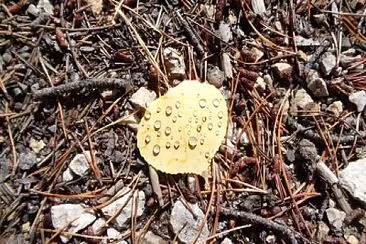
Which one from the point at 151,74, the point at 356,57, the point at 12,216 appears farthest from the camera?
the point at 356,57

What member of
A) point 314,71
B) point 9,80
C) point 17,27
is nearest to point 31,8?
point 17,27

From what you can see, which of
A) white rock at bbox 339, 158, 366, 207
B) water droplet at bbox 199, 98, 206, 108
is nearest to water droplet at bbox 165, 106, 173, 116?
water droplet at bbox 199, 98, 206, 108

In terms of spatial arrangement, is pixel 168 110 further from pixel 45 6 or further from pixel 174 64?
pixel 45 6

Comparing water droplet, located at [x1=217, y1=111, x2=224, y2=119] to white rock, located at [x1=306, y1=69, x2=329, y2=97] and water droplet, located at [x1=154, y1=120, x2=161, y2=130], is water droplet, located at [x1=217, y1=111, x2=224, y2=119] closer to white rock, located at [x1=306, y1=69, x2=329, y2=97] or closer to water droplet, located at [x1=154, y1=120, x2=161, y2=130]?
water droplet, located at [x1=154, y1=120, x2=161, y2=130]

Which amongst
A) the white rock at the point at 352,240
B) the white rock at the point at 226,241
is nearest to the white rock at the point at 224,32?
the white rock at the point at 226,241

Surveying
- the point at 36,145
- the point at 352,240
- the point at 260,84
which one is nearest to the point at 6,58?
the point at 36,145

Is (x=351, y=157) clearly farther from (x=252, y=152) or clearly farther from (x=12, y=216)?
(x=12, y=216)
